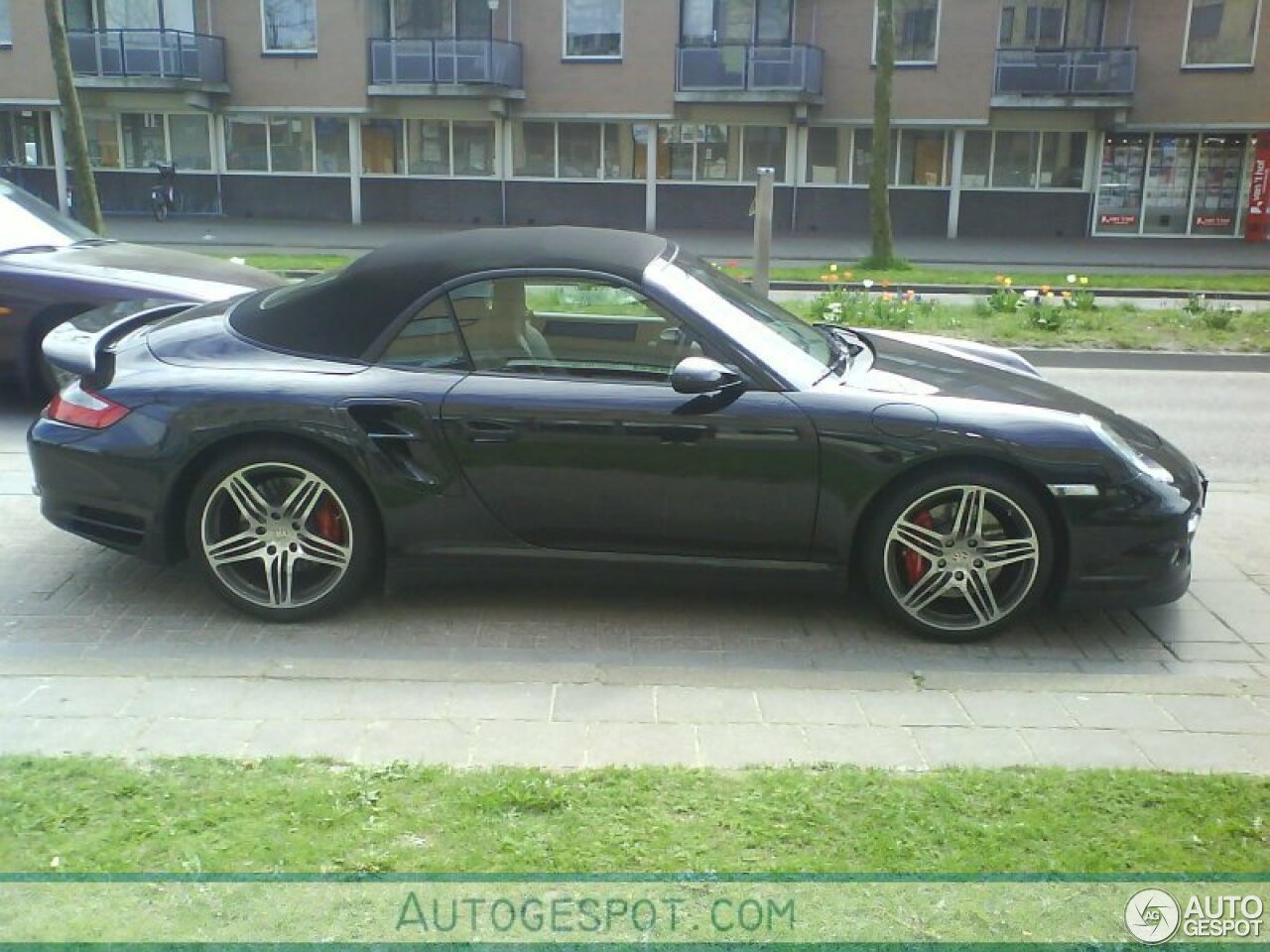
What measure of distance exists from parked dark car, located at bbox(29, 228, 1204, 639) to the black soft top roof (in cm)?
1

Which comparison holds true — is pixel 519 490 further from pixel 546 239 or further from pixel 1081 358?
pixel 1081 358

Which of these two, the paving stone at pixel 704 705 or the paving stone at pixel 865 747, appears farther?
the paving stone at pixel 704 705

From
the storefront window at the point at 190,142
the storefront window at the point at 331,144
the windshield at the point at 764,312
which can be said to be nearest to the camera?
the windshield at the point at 764,312

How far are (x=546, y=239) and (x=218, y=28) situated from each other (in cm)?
3155

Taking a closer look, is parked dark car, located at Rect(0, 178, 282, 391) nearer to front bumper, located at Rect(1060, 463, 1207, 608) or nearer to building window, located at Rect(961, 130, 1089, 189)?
front bumper, located at Rect(1060, 463, 1207, 608)

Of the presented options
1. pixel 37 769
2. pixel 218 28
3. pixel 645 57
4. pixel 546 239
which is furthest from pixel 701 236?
pixel 37 769

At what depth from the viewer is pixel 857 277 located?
1895cm

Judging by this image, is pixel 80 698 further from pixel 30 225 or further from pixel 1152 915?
pixel 30 225

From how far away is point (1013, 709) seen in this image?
4.20m

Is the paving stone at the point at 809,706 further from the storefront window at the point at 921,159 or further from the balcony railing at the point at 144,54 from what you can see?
the balcony railing at the point at 144,54

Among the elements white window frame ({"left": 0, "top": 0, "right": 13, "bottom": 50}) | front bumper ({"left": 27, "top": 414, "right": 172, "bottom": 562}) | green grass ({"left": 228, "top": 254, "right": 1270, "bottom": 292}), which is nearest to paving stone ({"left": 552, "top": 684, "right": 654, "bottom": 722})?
front bumper ({"left": 27, "top": 414, "right": 172, "bottom": 562})

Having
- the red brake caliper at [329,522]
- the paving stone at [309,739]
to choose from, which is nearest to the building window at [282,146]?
the red brake caliper at [329,522]

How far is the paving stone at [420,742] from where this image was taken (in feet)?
12.0

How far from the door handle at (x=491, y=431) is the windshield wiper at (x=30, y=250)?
515cm
